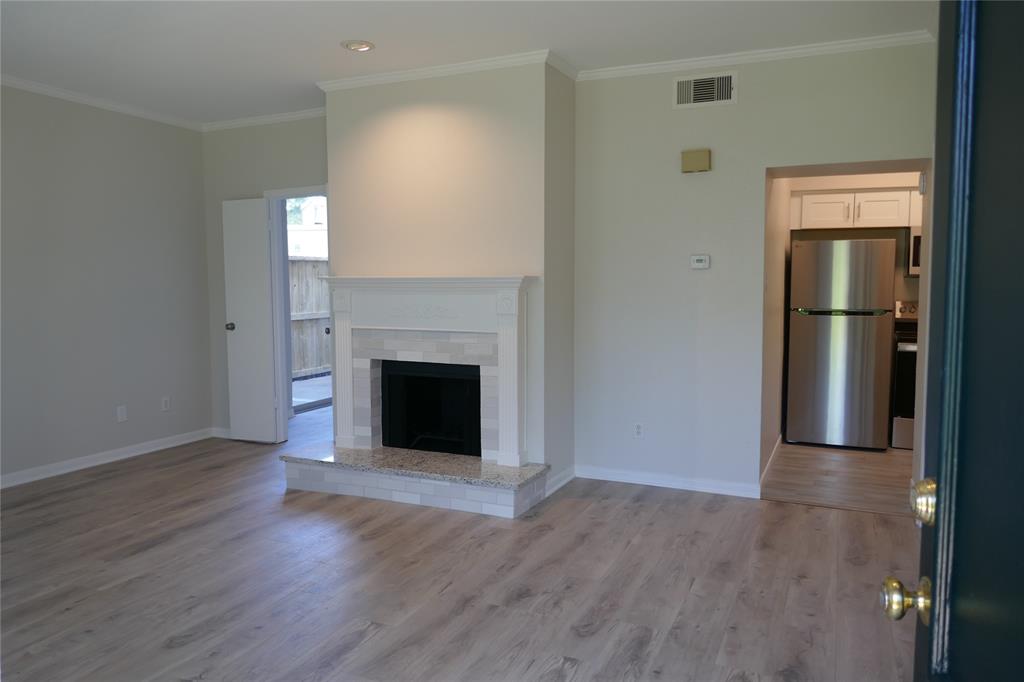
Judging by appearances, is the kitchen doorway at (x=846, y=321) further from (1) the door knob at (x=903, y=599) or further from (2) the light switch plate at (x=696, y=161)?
(1) the door knob at (x=903, y=599)

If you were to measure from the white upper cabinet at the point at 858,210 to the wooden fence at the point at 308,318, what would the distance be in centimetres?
625

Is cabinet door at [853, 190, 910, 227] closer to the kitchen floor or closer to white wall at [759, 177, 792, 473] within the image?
white wall at [759, 177, 792, 473]

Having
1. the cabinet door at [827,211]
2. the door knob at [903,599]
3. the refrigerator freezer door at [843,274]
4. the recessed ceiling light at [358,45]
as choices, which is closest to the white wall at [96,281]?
the recessed ceiling light at [358,45]

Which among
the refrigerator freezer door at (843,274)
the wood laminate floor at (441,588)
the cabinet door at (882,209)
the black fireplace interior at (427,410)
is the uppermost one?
the cabinet door at (882,209)

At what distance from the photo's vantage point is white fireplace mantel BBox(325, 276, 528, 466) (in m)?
4.30

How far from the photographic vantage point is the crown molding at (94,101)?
4.70 m

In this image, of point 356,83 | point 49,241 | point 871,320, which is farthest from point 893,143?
point 49,241

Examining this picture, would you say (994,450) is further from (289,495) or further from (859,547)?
(289,495)

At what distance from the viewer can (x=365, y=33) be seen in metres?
3.87

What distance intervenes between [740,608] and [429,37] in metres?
3.25

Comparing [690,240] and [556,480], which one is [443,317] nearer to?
[556,480]

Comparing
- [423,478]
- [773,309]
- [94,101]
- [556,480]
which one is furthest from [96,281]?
[773,309]

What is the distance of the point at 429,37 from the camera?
155 inches

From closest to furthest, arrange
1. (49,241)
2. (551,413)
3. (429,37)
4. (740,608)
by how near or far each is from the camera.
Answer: (740,608), (429,37), (551,413), (49,241)
